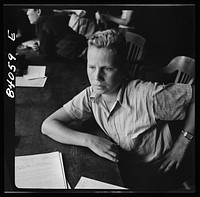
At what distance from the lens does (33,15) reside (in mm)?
1358

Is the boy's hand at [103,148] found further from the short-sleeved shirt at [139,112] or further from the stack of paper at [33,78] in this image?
the stack of paper at [33,78]

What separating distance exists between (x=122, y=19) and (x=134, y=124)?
1.62ft

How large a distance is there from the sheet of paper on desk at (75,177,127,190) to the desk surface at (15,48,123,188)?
0.05 ft

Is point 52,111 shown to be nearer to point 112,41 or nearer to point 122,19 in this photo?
point 112,41

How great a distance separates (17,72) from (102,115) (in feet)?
1.50

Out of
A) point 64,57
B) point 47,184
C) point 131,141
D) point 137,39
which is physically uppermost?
point 137,39

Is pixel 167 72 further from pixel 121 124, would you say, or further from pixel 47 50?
pixel 47 50

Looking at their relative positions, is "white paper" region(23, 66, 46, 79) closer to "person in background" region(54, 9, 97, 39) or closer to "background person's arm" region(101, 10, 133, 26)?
"person in background" region(54, 9, 97, 39)

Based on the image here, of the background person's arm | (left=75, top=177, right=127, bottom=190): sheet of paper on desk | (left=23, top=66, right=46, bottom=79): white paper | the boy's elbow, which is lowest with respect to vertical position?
(left=75, top=177, right=127, bottom=190): sheet of paper on desk

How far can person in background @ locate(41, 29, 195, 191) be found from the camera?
1338 millimetres

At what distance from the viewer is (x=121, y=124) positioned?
1.37 m

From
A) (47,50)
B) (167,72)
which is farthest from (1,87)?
(167,72)

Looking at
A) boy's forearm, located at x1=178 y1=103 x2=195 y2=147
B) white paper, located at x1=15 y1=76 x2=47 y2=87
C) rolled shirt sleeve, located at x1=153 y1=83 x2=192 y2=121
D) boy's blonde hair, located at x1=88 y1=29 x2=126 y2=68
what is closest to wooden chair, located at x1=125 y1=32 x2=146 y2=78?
boy's blonde hair, located at x1=88 y1=29 x2=126 y2=68

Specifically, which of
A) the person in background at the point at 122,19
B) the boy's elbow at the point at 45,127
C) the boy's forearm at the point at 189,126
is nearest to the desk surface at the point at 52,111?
the boy's elbow at the point at 45,127
